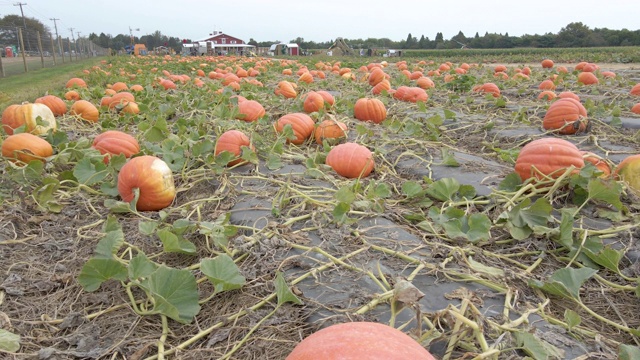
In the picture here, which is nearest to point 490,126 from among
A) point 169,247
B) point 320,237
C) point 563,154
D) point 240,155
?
point 563,154

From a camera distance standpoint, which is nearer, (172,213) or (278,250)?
(278,250)

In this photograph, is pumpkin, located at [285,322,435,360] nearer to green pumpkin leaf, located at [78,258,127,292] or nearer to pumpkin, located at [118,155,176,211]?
green pumpkin leaf, located at [78,258,127,292]

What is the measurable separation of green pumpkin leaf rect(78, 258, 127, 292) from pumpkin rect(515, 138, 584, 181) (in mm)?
2287

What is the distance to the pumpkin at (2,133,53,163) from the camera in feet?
10.9

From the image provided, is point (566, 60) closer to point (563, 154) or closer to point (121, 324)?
point (563, 154)

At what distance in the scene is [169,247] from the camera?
2.00 metres

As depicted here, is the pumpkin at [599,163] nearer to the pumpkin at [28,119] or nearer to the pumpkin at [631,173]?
the pumpkin at [631,173]

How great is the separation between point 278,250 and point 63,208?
161 centimetres

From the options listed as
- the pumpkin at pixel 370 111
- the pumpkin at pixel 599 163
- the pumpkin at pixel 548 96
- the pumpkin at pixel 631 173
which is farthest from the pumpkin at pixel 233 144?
the pumpkin at pixel 548 96

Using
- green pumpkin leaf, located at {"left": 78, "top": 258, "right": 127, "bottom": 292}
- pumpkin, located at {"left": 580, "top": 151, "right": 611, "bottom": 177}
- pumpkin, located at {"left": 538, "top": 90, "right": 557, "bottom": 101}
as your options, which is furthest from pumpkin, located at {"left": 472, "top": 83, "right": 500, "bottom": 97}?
green pumpkin leaf, located at {"left": 78, "top": 258, "right": 127, "bottom": 292}

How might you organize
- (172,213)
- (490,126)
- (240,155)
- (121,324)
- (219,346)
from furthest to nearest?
(490,126), (240,155), (172,213), (121,324), (219,346)

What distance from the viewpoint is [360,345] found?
44.7 inches

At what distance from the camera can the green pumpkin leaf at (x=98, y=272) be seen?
176cm

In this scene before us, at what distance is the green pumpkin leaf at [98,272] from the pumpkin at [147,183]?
3.17ft
